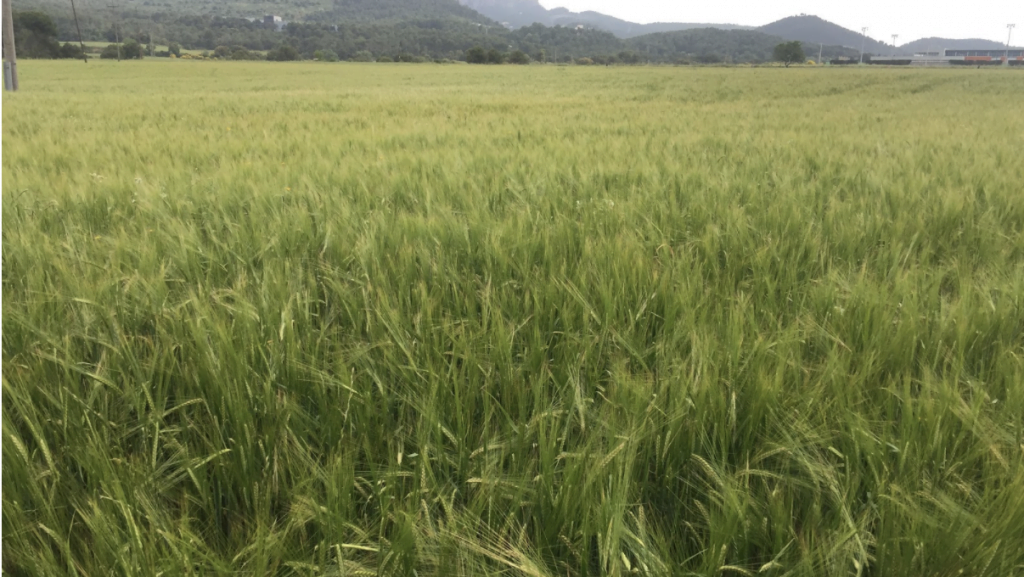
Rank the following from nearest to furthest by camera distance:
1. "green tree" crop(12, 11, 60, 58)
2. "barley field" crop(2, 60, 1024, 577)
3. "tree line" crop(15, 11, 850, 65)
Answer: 1. "barley field" crop(2, 60, 1024, 577)
2. "green tree" crop(12, 11, 60, 58)
3. "tree line" crop(15, 11, 850, 65)

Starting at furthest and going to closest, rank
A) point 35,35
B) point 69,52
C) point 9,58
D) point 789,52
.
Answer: point 789,52 → point 69,52 → point 35,35 → point 9,58

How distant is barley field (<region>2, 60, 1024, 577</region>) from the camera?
26.5 inches

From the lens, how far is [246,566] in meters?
0.68

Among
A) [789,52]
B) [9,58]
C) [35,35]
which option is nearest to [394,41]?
[35,35]

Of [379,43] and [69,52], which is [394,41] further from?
[69,52]

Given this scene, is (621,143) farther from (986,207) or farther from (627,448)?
(627,448)

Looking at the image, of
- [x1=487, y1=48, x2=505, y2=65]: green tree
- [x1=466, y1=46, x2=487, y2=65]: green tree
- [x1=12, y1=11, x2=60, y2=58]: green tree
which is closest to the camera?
[x1=12, y1=11, x2=60, y2=58]: green tree

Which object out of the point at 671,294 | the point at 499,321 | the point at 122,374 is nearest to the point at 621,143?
the point at 671,294

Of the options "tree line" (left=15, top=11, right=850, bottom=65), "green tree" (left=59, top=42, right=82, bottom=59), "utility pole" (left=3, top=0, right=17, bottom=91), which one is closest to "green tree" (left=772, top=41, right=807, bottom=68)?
"tree line" (left=15, top=11, right=850, bottom=65)

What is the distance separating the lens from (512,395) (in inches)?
38.6

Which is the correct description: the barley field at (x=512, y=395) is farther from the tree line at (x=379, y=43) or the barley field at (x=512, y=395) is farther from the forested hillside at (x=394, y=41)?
the forested hillside at (x=394, y=41)

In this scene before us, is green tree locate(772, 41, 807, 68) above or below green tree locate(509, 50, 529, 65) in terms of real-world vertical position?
above

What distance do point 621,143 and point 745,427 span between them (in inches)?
149

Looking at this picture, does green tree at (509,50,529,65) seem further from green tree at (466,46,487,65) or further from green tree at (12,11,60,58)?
green tree at (12,11,60,58)
